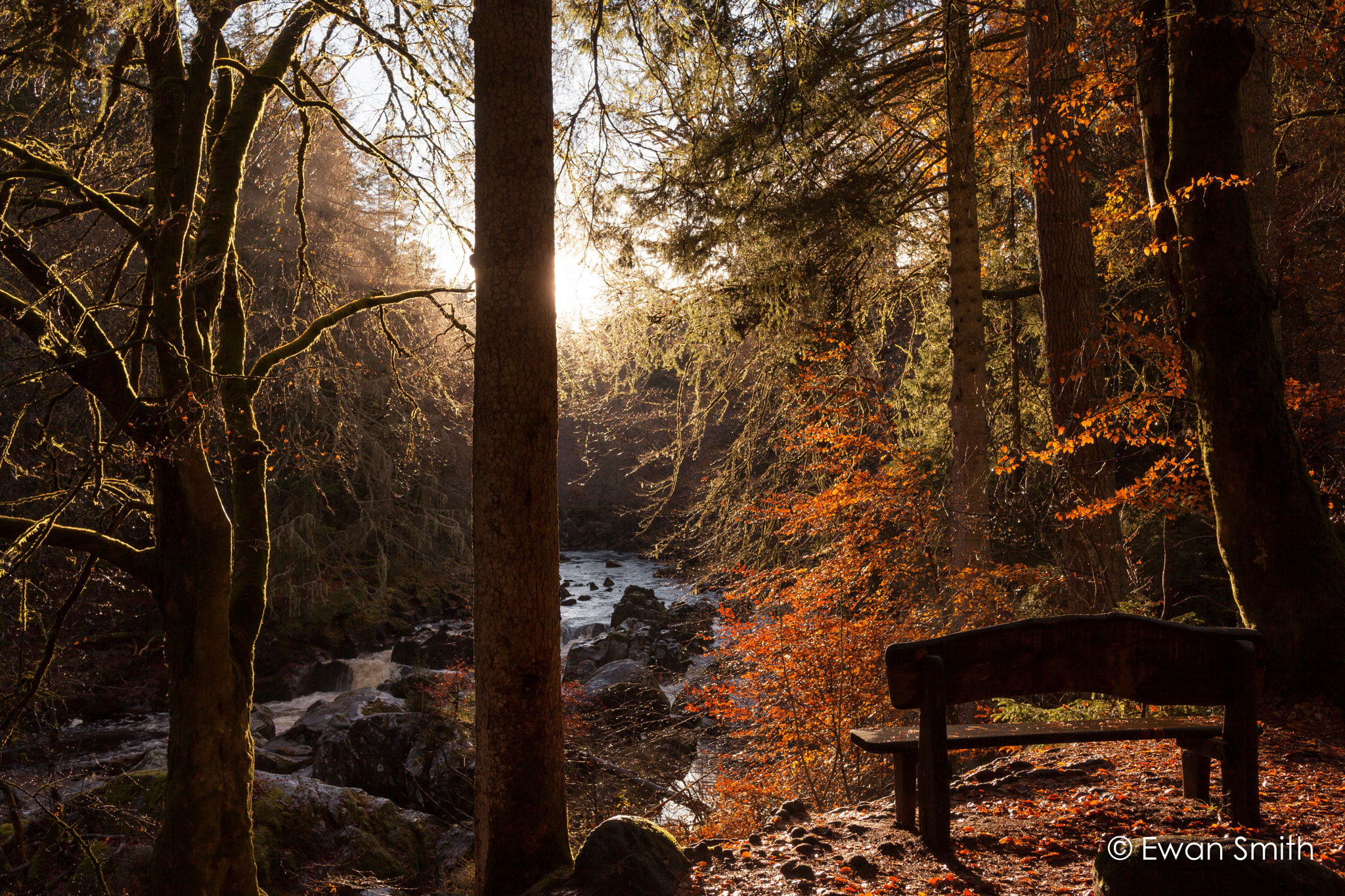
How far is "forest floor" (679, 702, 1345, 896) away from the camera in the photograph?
306cm

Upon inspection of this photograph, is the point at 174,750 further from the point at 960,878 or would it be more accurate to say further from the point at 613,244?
the point at 613,244

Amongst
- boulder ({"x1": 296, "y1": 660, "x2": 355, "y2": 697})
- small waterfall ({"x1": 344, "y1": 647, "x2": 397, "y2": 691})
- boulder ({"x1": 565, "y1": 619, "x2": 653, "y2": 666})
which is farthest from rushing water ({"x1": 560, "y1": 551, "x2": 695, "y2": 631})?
boulder ({"x1": 296, "y1": 660, "x2": 355, "y2": 697})

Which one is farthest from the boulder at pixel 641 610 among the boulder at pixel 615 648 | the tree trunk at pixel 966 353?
the tree trunk at pixel 966 353

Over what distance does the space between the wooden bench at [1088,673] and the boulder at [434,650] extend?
39.6 feet

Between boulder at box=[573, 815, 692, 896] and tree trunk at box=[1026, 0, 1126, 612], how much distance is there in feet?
15.3

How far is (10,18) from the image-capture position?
15.1 feet

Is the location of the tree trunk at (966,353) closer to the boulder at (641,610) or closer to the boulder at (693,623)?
the boulder at (693,623)

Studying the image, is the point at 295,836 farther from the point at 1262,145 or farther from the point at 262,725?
the point at 1262,145

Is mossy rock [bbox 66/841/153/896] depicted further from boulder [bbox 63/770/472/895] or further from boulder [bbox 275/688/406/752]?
boulder [bbox 275/688/406/752]

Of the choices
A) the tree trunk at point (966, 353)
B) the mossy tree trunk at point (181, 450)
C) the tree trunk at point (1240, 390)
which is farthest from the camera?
the tree trunk at point (966, 353)

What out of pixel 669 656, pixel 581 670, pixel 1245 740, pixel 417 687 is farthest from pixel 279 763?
pixel 1245 740

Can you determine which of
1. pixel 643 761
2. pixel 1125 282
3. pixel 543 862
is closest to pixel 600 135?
pixel 543 862

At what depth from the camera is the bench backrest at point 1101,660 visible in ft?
10.4

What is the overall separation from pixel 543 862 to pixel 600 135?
4.26 meters
